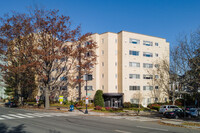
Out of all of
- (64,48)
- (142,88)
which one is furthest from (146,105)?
(64,48)

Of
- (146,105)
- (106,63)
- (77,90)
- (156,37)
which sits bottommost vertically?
(146,105)

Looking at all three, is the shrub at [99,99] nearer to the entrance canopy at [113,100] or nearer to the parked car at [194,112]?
the entrance canopy at [113,100]

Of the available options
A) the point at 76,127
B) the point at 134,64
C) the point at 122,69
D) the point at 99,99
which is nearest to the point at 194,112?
the point at 122,69

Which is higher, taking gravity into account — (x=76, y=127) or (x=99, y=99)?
(x=99, y=99)

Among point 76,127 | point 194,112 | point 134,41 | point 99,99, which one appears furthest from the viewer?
point 134,41

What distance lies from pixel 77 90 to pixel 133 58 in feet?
54.6

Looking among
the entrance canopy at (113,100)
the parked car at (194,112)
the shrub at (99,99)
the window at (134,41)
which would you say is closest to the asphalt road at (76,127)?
the parked car at (194,112)

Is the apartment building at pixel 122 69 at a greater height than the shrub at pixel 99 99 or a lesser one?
greater

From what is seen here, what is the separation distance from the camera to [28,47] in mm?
32656

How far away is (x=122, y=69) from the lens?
43906 millimetres

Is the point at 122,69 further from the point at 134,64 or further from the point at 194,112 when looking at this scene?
the point at 194,112

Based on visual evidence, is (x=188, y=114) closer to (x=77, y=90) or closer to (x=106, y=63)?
(x=106, y=63)

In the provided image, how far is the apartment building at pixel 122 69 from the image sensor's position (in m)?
43.6

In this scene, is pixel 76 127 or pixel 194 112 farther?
pixel 194 112
